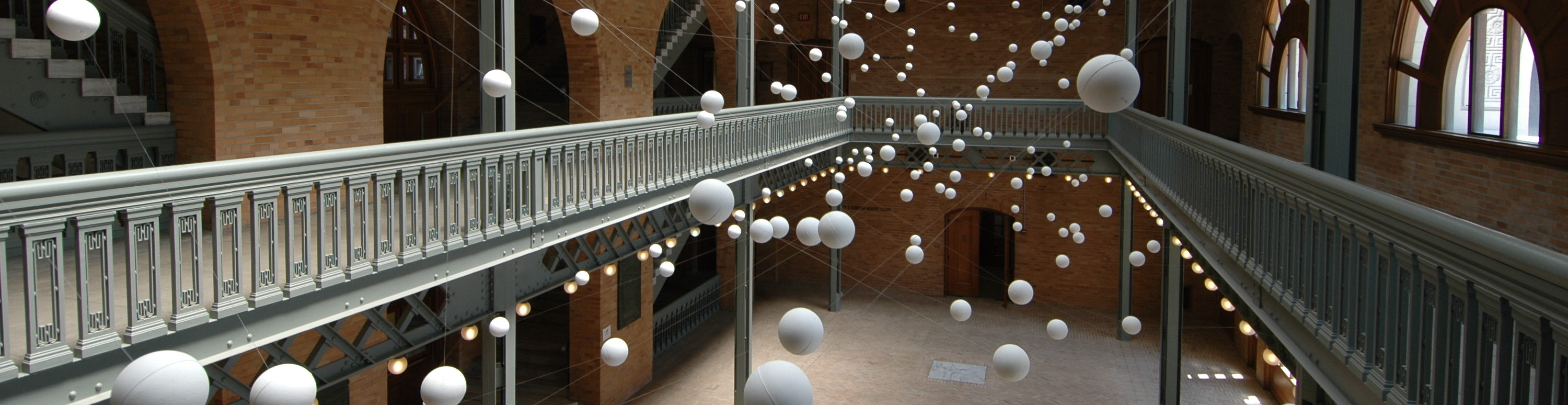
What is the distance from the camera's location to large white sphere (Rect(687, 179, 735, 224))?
5008mm

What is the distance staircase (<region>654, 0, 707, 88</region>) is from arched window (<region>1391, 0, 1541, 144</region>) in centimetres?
963

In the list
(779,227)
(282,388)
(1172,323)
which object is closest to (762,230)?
(779,227)

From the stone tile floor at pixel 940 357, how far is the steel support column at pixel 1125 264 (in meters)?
0.45

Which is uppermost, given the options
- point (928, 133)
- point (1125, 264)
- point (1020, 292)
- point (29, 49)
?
point (29, 49)

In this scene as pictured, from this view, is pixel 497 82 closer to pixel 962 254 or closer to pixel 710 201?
pixel 710 201

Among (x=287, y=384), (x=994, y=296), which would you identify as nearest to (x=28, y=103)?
(x=287, y=384)

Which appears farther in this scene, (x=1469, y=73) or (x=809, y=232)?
(x=1469, y=73)

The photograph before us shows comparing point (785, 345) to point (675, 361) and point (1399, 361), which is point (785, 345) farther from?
point (675, 361)

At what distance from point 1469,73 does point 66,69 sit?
1058cm

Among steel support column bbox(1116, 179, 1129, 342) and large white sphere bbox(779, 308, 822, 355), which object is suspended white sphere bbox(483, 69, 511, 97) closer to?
large white sphere bbox(779, 308, 822, 355)

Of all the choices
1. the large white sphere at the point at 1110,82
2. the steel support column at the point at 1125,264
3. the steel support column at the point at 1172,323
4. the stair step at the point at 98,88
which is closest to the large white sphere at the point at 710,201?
the large white sphere at the point at 1110,82

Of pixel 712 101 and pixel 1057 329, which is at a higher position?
pixel 712 101

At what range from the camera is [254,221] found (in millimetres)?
4836

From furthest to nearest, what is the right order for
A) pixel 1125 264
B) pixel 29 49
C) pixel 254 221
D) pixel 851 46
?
pixel 1125 264
pixel 851 46
pixel 29 49
pixel 254 221
